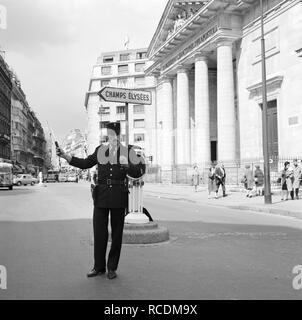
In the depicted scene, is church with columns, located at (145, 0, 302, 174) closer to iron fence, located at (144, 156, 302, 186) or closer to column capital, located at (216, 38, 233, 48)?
column capital, located at (216, 38, 233, 48)

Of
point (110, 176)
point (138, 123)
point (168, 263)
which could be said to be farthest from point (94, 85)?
point (110, 176)

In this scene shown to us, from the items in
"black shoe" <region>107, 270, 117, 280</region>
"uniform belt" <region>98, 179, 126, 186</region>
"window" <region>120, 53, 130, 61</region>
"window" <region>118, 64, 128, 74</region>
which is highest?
"window" <region>120, 53, 130, 61</region>

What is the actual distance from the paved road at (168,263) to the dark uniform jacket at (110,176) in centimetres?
100

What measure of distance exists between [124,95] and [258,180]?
1446 centimetres

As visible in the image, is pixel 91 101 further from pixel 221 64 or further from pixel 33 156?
pixel 221 64

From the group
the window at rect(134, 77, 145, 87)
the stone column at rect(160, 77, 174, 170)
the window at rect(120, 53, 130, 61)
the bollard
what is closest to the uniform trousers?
the bollard

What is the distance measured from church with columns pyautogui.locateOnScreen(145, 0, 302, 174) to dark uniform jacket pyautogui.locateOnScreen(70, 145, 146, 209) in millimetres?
19119

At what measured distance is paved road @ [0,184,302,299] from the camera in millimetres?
5024

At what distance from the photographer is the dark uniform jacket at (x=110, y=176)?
5.68 meters

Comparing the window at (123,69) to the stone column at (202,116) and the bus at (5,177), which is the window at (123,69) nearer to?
the bus at (5,177)

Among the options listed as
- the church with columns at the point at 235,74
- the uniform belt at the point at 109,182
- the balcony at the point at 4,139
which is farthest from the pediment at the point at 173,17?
the balcony at the point at 4,139

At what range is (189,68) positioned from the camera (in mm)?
42062

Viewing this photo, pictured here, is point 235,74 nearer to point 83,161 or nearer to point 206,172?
point 206,172

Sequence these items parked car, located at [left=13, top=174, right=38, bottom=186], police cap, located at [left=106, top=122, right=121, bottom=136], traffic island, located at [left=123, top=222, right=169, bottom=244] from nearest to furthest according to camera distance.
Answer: police cap, located at [left=106, top=122, right=121, bottom=136] < traffic island, located at [left=123, top=222, right=169, bottom=244] < parked car, located at [left=13, top=174, right=38, bottom=186]
